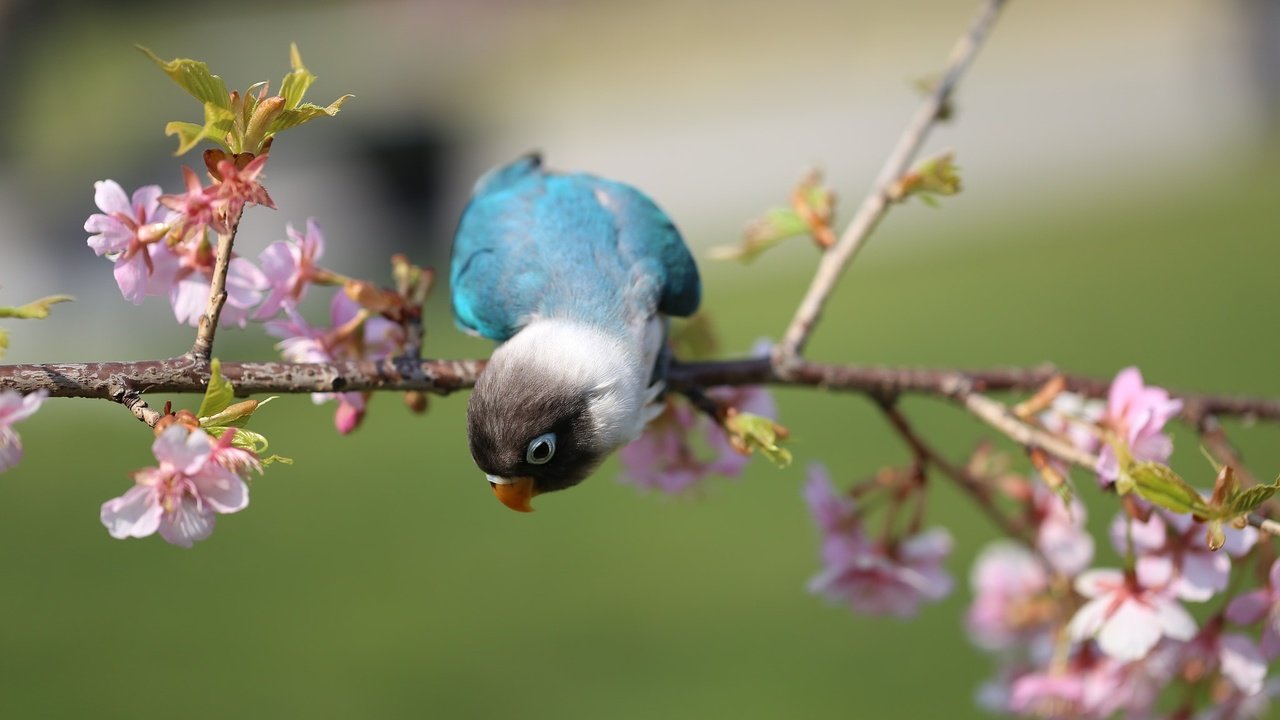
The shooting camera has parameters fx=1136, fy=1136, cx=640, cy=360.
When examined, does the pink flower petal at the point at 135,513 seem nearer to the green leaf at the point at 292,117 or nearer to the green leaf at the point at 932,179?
the green leaf at the point at 292,117

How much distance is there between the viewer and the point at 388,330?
187cm

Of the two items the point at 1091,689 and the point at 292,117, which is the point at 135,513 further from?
the point at 1091,689

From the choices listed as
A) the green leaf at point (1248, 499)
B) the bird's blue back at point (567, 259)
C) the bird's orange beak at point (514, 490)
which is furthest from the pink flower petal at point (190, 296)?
the green leaf at point (1248, 499)

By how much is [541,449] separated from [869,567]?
0.71 m

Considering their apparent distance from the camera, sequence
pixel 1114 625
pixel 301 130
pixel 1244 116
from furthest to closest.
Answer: pixel 1244 116 → pixel 301 130 → pixel 1114 625

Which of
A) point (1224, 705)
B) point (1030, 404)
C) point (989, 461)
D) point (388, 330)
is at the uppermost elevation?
point (1030, 404)

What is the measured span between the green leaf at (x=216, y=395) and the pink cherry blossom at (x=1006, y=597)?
5.32 feet

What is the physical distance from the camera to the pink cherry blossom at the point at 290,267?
1.71 m

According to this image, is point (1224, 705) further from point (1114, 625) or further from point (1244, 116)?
point (1244, 116)

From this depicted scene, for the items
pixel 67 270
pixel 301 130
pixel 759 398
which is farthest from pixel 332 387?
pixel 301 130

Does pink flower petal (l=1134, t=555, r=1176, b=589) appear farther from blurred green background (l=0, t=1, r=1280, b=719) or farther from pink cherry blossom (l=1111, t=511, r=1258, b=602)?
blurred green background (l=0, t=1, r=1280, b=719)

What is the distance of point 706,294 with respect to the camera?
32.5 ft

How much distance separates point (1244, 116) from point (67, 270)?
11919mm

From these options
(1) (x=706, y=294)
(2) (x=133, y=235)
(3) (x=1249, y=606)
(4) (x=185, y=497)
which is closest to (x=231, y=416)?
(4) (x=185, y=497)
